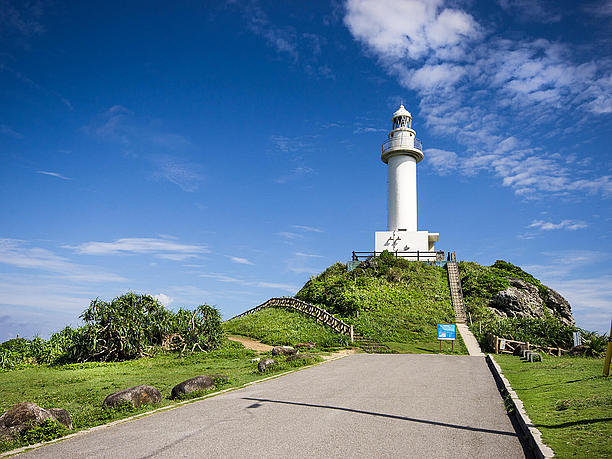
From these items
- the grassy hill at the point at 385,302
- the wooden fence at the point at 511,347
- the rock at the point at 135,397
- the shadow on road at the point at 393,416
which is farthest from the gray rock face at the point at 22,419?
the wooden fence at the point at 511,347

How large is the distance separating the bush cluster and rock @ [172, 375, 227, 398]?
10.7 meters

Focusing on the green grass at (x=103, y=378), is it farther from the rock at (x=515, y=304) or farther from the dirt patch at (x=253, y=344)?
the rock at (x=515, y=304)

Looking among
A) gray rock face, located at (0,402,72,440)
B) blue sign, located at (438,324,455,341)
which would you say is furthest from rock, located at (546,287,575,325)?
gray rock face, located at (0,402,72,440)

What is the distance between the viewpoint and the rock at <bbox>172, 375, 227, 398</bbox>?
35.5ft

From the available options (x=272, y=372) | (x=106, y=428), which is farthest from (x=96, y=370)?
(x=106, y=428)

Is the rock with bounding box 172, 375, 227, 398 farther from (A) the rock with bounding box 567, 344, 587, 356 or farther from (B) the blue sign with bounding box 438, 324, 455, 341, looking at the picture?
(A) the rock with bounding box 567, 344, 587, 356

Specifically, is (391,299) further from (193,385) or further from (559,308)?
(193,385)

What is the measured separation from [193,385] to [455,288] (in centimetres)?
2984

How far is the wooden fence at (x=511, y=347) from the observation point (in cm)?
2145

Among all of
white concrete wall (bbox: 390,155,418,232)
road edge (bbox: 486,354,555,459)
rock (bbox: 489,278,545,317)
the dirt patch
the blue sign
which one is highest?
white concrete wall (bbox: 390,155,418,232)

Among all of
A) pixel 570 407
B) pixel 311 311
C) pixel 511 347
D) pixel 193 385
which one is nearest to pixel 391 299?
pixel 311 311

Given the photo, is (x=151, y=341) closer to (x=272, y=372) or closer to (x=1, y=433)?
(x=272, y=372)

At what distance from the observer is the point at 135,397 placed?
9.49 metres

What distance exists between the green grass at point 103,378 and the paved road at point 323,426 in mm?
1337
